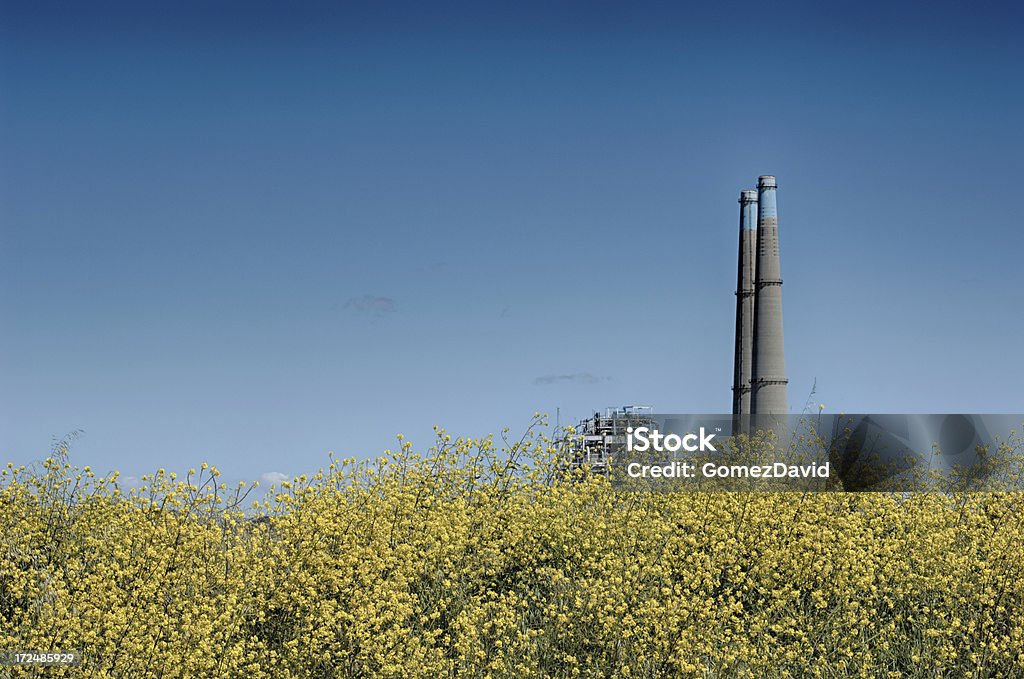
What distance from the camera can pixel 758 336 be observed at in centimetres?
3269

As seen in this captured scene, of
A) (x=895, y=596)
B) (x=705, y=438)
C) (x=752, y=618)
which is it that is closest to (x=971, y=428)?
(x=705, y=438)

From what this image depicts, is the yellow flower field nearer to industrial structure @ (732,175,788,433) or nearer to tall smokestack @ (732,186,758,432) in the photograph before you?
industrial structure @ (732,175,788,433)

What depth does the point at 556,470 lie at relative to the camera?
11016 mm

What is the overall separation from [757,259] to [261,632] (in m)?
27.3

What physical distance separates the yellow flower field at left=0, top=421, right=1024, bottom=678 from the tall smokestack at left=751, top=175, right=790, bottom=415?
21466mm

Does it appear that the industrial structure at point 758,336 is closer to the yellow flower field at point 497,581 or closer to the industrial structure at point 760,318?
the industrial structure at point 760,318

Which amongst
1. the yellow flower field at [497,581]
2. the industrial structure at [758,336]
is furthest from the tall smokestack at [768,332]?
the yellow flower field at [497,581]

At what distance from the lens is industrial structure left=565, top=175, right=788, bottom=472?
32.3m

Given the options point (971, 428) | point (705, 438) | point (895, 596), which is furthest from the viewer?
point (971, 428)

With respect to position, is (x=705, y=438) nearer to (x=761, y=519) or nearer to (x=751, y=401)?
(x=761, y=519)

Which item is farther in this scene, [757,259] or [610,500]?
[757,259]

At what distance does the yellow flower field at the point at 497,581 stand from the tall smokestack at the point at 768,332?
2147cm

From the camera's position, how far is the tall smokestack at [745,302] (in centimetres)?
3494

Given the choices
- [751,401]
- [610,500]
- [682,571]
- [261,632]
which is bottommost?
[261,632]
